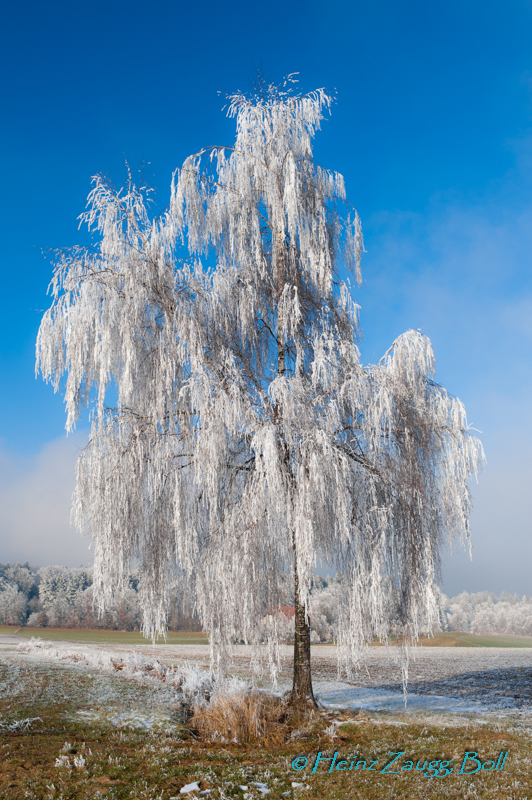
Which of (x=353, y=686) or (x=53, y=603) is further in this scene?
(x=53, y=603)

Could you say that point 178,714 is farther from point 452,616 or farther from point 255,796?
point 452,616

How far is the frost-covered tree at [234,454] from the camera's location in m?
6.38

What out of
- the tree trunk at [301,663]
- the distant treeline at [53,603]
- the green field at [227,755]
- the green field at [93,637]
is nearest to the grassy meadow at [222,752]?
the green field at [227,755]

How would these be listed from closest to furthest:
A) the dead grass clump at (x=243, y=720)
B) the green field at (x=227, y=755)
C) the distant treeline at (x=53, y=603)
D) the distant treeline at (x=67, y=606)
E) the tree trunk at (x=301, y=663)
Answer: the green field at (x=227, y=755), the dead grass clump at (x=243, y=720), the tree trunk at (x=301, y=663), the distant treeline at (x=67, y=606), the distant treeline at (x=53, y=603)

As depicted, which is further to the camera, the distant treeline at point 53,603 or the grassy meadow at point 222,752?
the distant treeline at point 53,603

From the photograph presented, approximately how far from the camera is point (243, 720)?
6.49 m

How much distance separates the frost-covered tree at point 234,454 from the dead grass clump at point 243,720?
671mm

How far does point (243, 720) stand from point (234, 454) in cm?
373

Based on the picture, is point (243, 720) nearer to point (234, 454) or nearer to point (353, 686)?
point (234, 454)

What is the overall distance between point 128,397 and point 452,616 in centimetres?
6845

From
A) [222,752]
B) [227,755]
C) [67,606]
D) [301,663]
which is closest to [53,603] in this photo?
[67,606]

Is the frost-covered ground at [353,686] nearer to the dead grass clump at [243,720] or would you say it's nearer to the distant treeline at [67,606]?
the dead grass clump at [243,720]

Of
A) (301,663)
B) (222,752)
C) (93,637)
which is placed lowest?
(93,637)

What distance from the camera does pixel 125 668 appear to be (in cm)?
1072
